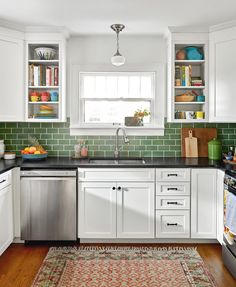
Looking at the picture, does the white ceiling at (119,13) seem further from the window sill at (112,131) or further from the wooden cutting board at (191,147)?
the wooden cutting board at (191,147)

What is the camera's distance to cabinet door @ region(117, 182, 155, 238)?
3699 mm

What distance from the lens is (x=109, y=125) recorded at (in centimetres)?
432

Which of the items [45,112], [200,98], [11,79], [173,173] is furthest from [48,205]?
[200,98]

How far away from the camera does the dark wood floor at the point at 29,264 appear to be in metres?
2.93

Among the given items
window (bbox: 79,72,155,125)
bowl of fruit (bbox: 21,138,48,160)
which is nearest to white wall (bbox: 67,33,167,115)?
window (bbox: 79,72,155,125)

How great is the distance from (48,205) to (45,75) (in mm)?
1588

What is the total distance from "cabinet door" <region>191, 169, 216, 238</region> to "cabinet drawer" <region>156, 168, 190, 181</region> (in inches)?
3.3

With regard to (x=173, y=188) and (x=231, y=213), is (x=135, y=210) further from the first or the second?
(x=231, y=213)

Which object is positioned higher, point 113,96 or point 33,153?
point 113,96

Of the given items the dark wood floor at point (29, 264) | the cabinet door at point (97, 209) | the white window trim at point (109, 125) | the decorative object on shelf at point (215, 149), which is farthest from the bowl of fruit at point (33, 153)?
the decorative object on shelf at point (215, 149)

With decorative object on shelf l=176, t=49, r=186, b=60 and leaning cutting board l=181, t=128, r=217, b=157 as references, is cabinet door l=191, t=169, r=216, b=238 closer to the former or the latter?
leaning cutting board l=181, t=128, r=217, b=157

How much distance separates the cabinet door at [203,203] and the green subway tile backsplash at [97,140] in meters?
0.73

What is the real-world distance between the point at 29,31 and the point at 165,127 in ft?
6.64

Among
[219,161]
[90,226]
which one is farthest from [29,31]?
[219,161]
